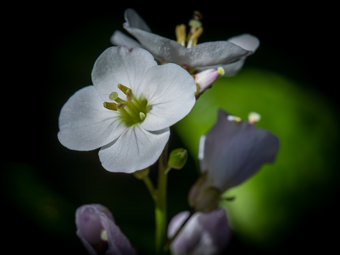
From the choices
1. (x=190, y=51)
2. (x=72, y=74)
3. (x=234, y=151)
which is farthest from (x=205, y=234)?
(x=72, y=74)

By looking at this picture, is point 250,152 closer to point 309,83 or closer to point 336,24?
point 309,83

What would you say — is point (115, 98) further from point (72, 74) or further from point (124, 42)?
point (72, 74)

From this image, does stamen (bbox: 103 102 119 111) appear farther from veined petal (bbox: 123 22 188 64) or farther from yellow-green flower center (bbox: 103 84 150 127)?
veined petal (bbox: 123 22 188 64)

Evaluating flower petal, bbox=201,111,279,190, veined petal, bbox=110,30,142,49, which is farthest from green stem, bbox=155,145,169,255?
veined petal, bbox=110,30,142,49

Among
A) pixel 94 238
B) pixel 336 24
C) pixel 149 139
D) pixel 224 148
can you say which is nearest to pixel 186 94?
pixel 149 139

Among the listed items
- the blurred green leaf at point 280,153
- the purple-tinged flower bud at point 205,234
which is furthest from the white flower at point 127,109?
the blurred green leaf at point 280,153

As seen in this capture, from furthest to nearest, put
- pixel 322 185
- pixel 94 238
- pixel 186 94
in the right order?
1. pixel 322 185
2. pixel 94 238
3. pixel 186 94
